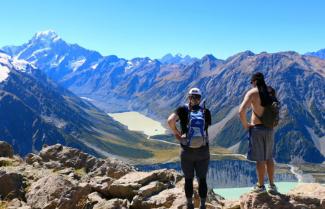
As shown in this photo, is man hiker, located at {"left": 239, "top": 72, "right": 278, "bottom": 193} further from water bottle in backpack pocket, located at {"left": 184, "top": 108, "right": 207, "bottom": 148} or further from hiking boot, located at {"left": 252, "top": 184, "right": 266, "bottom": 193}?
water bottle in backpack pocket, located at {"left": 184, "top": 108, "right": 207, "bottom": 148}

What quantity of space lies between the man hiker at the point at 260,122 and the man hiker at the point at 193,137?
1620mm

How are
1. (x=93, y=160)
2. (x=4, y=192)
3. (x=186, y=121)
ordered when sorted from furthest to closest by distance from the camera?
(x=93, y=160) → (x=4, y=192) → (x=186, y=121)

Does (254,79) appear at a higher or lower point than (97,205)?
higher

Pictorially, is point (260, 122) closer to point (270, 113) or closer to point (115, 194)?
point (270, 113)

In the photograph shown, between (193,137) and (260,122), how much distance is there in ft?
8.70

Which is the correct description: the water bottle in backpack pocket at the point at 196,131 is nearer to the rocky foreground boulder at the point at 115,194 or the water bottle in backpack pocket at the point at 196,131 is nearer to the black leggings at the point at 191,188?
the black leggings at the point at 191,188

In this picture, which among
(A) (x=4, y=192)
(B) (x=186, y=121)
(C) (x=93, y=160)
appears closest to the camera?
(B) (x=186, y=121)

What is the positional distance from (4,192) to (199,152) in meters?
8.74

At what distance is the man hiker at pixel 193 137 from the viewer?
17.5 meters

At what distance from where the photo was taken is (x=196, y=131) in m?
17.5

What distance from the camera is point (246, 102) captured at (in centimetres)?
1789

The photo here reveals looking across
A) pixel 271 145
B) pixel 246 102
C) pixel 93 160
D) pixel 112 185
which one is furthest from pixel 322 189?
pixel 93 160

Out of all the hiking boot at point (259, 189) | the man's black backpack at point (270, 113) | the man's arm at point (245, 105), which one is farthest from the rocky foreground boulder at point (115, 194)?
the man's arm at point (245, 105)

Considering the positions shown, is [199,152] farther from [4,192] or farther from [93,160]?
[93,160]
